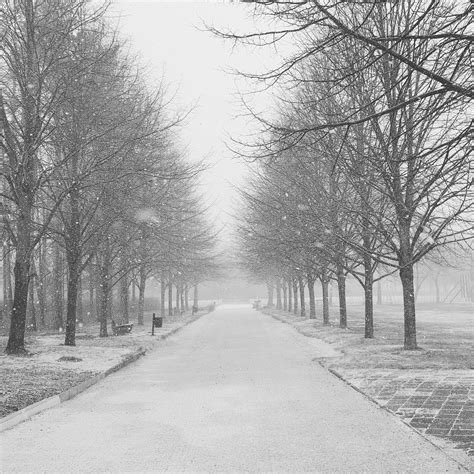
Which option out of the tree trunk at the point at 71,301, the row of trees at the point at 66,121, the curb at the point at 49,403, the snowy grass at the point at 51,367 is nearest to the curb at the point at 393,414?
the curb at the point at 49,403

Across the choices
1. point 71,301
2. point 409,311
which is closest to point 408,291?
point 409,311

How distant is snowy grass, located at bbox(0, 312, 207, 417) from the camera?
27.5 feet

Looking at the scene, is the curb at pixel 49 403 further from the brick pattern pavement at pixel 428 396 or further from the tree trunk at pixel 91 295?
the tree trunk at pixel 91 295

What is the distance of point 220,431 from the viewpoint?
21.0 feet

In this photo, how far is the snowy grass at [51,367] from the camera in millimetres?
8367

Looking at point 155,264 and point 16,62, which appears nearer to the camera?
point 16,62

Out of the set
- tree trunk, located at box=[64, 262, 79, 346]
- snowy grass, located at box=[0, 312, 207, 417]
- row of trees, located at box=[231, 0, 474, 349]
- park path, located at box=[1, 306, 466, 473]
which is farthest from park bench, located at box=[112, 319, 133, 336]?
park path, located at box=[1, 306, 466, 473]

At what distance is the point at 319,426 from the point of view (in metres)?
6.61

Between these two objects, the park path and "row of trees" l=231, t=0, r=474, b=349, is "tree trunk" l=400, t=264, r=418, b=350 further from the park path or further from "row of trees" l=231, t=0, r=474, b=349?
the park path

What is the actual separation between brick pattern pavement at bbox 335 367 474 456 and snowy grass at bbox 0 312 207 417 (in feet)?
16.7

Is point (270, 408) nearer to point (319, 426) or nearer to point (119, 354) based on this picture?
point (319, 426)

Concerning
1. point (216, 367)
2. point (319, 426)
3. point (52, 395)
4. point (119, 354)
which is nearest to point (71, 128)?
point (119, 354)

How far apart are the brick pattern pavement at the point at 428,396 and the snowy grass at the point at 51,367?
511 cm

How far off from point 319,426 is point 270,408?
1.25m
